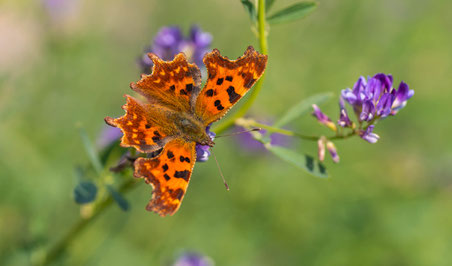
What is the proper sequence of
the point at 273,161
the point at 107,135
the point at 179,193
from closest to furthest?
the point at 179,193, the point at 107,135, the point at 273,161

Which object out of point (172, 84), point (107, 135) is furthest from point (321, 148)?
point (107, 135)

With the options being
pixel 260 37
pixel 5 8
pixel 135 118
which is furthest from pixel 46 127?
pixel 260 37

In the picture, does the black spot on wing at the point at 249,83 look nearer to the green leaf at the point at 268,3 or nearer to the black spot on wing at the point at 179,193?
the green leaf at the point at 268,3

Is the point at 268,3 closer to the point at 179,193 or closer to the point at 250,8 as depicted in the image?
the point at 250,8

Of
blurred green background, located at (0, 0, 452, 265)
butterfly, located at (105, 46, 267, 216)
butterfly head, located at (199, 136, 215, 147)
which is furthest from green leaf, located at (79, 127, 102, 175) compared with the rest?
blurred green background, located at (0, 0, 452, 265)

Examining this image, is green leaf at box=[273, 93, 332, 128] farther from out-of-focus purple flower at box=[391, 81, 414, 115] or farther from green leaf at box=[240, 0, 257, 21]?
green leaf at box=[240, 0, 257, 21]
